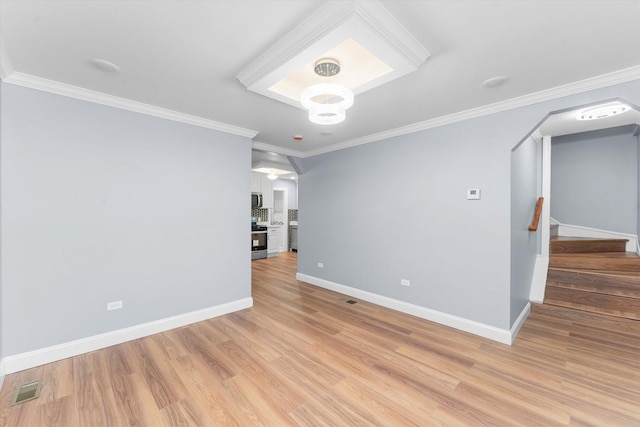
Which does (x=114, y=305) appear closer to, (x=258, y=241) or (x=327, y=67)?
(x=327, y=67)

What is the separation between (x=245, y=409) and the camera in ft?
5.97

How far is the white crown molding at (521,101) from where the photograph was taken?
83.6 inches

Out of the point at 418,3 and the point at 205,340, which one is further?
the point at 205,340

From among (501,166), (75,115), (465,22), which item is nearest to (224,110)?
(75,115)

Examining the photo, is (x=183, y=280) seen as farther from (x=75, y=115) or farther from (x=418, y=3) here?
(x=418, y=3)

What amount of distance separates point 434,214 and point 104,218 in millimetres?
3725

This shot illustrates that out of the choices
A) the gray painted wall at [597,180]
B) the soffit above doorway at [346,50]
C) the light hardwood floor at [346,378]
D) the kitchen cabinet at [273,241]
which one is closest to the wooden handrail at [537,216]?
the light hardwood floor at [346,378]

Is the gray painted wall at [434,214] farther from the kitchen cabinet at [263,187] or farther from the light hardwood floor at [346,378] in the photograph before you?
the kitchen cabinet at [263,187]

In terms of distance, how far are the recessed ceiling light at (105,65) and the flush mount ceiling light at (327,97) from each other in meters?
1.53

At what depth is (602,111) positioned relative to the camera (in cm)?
289

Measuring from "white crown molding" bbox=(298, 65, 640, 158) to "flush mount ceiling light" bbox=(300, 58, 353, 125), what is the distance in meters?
1.62

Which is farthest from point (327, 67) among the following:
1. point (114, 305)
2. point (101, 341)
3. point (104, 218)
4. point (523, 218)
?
point (101, 341)

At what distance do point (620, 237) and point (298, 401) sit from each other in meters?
5.75

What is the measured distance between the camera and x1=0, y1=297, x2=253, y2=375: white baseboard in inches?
87.4
